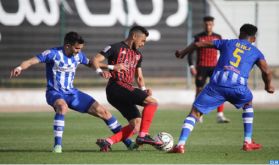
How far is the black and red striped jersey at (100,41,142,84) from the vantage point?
567 inches

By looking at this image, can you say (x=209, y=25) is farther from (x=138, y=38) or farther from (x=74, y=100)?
(x=74, y=100)

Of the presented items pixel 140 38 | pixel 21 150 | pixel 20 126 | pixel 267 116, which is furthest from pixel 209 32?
pixel 21 150

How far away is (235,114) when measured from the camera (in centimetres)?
2377

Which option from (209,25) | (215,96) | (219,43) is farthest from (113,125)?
(209,25)

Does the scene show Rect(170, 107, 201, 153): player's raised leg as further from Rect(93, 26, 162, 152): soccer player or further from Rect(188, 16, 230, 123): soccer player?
Rect(188, 16, 230, 123): soccer player

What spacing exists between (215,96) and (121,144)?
8.93ft

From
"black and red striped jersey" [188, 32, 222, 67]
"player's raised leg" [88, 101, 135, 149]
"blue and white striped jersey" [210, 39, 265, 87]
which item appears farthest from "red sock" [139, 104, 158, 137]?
"black and red striped jersey" [188, 32, 222, 67]

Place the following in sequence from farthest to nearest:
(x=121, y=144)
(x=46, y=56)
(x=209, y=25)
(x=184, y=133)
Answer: (x=209, y=25)
(x=121, y=144)
(x=46, y=56)
(x=184, y=133)

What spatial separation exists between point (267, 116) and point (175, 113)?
2.59 meters

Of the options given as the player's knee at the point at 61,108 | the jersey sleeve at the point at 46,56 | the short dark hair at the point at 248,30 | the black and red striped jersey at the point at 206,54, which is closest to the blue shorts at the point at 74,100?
the player's knee at the point at 61,108

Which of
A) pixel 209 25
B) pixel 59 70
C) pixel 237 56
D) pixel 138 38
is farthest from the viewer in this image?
pixel 209 25

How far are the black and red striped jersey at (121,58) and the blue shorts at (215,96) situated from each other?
1322mm

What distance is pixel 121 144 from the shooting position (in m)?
15.9

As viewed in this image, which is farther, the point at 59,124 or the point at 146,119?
the point at 146,119
